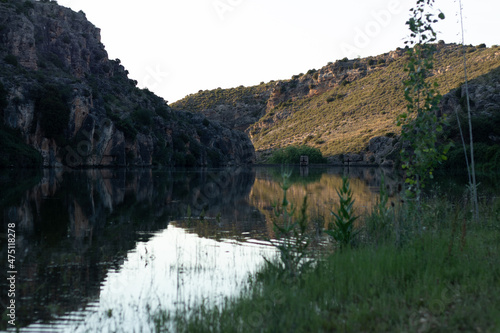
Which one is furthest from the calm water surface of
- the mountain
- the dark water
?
the mountain

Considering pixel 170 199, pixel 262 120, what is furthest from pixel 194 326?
pixel 262 120

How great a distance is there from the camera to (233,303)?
6809 mm

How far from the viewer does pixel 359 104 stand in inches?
5551

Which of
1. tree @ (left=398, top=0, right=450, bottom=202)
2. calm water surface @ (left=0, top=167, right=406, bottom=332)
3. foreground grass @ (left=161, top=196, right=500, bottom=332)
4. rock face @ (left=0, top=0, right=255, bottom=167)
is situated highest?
rock face @ (left=0, top=0, right=255, bottom=167)

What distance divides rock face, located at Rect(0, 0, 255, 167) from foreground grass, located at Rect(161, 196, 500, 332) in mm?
66074

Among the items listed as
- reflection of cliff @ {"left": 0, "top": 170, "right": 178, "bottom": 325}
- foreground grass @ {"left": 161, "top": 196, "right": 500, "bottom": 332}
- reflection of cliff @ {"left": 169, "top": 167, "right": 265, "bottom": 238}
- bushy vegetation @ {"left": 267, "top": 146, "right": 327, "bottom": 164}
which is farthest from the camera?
bushy vegetation @ {"left": 267, "top": 146, "right": 327, "bottom": 164}

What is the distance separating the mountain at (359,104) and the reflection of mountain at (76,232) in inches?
2382

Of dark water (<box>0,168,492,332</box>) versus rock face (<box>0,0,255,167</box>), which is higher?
rock face (<box>0,0,255,167</box>)

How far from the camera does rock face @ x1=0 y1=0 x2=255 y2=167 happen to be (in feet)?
224

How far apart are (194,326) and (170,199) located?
65.4 feet

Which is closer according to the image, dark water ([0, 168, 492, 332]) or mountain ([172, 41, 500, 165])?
dark water ([0, 168, 492, 332])

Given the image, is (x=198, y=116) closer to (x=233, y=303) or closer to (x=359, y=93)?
(x=359, y=93)

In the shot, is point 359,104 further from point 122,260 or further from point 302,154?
point 122,260

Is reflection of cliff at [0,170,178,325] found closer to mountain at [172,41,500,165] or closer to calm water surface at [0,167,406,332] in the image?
calm water surface at [0,167,406,332]
